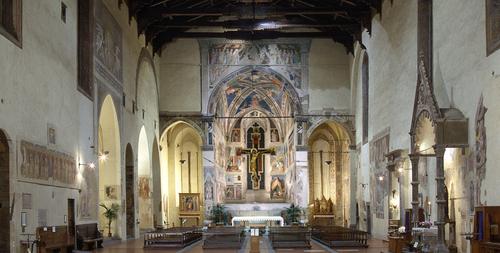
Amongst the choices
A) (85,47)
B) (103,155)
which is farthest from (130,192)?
(85,47)

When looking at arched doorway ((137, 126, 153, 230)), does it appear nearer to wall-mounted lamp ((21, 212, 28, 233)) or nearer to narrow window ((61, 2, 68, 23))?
narrow window ((61, 2, 68, 23))

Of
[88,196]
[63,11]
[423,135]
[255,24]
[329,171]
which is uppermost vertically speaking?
[255,24]

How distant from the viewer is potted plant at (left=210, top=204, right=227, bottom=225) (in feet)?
135

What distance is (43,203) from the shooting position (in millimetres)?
19859

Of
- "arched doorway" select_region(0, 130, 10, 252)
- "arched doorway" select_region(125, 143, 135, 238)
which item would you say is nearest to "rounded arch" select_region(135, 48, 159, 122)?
"arched doorway" select_region(125, 143, 135, 238)

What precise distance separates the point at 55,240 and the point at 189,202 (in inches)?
1004

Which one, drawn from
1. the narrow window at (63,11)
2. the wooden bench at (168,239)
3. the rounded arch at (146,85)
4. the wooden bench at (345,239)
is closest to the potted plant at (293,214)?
the rounded arch at (146,85)

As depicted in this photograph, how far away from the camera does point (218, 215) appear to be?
A: 136 feet

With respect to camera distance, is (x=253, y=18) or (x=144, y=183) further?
(x=144, y=183)

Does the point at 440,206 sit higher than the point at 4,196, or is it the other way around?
the point at 4,196

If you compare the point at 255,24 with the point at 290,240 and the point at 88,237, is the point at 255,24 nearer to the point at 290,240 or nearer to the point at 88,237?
the point at 290,240

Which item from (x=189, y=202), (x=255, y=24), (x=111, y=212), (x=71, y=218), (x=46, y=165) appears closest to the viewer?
(x=46, y=165)

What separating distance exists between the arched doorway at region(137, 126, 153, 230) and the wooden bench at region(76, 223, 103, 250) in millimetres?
10340

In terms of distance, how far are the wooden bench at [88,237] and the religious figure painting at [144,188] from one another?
1005 cm
